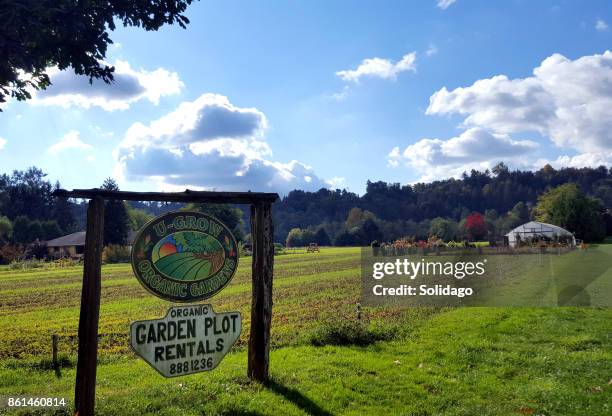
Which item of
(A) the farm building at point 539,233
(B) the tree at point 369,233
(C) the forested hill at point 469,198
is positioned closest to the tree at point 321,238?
(B) the tree at point 369,233

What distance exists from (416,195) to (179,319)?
19857cm

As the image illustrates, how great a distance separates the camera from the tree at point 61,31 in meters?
8.48

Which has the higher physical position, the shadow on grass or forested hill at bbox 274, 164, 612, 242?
forested hill at bbox 274, 164, 612, 242

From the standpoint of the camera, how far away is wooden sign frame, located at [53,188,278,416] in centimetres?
623

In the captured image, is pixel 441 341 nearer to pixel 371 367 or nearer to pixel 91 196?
pixel 371 367

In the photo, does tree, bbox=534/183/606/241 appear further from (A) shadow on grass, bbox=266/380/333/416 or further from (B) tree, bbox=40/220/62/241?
(B) tree, bbox=40/220/62/241

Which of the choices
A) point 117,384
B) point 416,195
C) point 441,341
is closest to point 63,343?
point 117,384

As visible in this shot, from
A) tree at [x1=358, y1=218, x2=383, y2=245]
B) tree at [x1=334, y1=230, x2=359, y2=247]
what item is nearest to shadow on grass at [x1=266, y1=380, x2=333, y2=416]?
tree at [x1=358, y1=218, x2=383, y2=245]

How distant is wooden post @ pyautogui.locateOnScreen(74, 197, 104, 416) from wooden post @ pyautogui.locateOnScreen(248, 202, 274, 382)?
98.3 inches

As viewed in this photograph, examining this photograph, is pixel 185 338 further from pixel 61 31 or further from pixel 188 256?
pixel 61 31

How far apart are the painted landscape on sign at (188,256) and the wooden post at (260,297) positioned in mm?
849

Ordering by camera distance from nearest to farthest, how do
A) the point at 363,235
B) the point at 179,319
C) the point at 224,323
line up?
the point at 179,319 → the point at 224,323 → the point at 363,235

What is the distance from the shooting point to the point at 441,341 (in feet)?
38.0

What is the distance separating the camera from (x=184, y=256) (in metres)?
6.93
